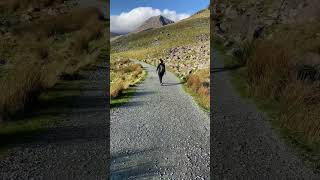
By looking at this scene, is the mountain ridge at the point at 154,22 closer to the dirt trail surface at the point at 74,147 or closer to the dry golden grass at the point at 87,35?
the dry golden grass at the point at 87,35

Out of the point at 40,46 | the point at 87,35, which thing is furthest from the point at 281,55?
the point at 40,46

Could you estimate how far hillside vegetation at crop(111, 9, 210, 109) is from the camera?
7418 millimetres

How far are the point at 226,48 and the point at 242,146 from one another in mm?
2132

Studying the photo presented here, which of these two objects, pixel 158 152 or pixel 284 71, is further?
pixel 158 152

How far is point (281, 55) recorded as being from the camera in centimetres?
628

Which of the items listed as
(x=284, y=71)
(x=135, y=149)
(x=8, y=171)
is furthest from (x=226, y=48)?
(x=8, y=171)

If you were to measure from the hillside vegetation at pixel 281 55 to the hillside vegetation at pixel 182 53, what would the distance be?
904mm

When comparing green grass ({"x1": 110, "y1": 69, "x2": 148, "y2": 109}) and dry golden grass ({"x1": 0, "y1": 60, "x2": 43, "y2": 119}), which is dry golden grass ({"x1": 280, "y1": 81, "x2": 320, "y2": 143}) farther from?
dry golden grass ({"x1": 0, "y1": 60, "x2": 43, "y2": 119})

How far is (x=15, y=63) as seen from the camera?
5.38 meters

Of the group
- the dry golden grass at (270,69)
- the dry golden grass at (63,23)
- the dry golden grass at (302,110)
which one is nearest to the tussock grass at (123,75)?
the dry golden grass at (63,23)

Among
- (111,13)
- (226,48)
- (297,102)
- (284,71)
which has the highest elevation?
(111,13)

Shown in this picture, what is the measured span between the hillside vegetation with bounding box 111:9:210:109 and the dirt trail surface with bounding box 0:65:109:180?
4.18 feet

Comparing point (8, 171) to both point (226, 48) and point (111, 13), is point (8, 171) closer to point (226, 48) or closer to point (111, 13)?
point (111, 13)

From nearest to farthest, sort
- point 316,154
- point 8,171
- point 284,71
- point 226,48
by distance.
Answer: point 8,171
point 316,154
point 284,71
point 226,48
